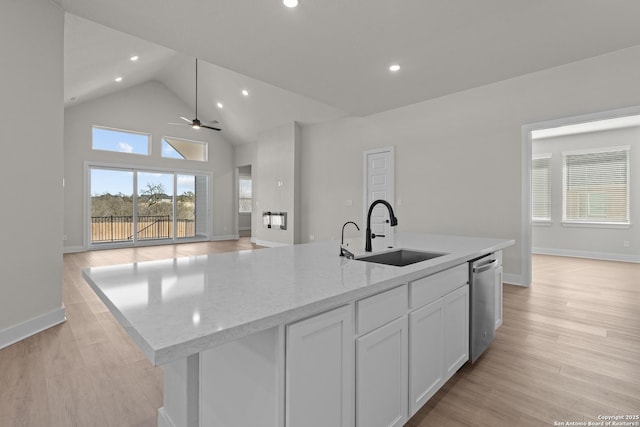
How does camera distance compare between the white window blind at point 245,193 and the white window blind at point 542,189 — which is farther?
the white window blind at point 245,193

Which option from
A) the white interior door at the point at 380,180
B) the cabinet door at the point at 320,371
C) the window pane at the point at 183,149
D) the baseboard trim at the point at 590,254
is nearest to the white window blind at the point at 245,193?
the window pane at the point at 183,149

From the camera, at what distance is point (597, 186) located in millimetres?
6586

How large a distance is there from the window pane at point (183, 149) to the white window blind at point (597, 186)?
9.64 metres

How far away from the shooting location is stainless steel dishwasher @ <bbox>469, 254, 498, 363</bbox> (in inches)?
79.8

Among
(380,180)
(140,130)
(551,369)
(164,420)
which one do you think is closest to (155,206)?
(140,130)

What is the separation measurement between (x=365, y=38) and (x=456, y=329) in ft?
9.83

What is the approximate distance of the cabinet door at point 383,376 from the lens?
3.92 ft

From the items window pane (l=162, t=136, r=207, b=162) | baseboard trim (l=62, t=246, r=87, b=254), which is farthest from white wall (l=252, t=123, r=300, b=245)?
baseboard trim (l=62, t=246, r=87, b=254)

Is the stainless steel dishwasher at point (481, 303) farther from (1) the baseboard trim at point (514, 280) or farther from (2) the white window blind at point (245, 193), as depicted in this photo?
(2) the white window blind at point (245, 193)

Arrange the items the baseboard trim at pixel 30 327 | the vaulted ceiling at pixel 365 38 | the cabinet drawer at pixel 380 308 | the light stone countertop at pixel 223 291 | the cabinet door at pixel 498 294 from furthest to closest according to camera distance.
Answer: the vaulted ceiling at pixel 365 38
the cabinet door at pixel 498 294
the baseboard trim at pixel 30 327
the cabinet drawer at pixel 380 308
the light stone countertop at pixel 223 291

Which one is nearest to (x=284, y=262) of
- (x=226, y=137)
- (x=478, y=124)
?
(x=478, y=124)

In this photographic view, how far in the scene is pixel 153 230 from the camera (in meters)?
8.62

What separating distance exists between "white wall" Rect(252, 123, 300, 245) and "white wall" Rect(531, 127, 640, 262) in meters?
5.89

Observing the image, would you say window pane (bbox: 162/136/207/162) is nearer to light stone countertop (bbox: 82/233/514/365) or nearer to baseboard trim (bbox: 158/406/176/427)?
light stone countertop (bbox: 82/233/514/365)
